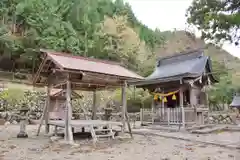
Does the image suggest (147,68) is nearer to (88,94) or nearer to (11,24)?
(88,94)

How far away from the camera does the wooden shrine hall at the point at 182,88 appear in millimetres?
14172

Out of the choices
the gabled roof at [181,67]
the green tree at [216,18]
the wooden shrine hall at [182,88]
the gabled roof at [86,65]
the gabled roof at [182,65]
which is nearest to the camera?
the green tree at [216,18]

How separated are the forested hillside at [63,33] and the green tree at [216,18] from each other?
61.1 ft

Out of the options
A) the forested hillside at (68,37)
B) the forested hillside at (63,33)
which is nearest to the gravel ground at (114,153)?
the forested hillside at (68,37)

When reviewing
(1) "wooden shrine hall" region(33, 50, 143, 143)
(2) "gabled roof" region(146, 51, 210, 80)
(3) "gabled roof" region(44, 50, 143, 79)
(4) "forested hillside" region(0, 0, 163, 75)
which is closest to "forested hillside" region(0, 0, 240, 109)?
(4) "forested hillside" region(0, 0, 163, 75)

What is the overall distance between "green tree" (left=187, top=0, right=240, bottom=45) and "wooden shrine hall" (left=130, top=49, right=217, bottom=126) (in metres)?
6.80

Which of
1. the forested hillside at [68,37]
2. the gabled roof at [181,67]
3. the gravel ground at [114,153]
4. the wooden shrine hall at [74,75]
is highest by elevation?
the forested hillside at [68,37]

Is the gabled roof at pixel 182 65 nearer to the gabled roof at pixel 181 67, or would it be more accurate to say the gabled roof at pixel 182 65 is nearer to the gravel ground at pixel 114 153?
A: the gabled roof at pixel 181 67

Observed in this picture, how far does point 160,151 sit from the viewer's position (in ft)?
24.9

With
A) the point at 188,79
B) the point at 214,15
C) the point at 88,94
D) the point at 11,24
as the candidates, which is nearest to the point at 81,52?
the point at 88,94

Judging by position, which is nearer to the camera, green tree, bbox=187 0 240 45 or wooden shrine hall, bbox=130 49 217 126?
green tree, bbox=187 0 240 45

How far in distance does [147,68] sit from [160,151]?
1001 inches

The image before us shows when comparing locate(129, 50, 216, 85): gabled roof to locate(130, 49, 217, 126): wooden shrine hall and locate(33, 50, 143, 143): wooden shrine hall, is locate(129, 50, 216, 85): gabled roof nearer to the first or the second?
locate(130, 49, 217, 126): wooden shrine hall

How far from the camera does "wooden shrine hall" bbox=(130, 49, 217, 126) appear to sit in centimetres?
1417
